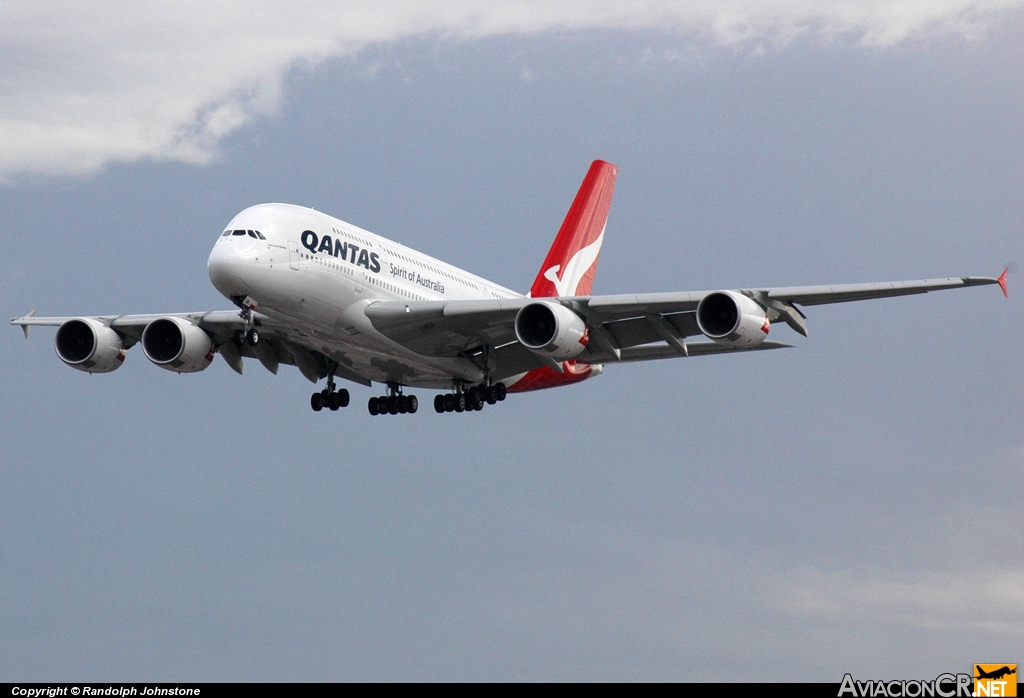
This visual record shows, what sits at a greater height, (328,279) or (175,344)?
(175,344)

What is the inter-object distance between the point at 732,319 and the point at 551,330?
5059mm

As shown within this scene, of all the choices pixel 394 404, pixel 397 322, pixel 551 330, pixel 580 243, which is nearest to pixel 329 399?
pixel 394 404

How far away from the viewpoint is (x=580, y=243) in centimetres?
4919

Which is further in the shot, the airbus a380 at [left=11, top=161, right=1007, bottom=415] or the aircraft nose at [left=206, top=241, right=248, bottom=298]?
the airbus a380 at [left=11, top=161, right=1007, bottom=415]

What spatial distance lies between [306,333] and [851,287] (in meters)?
15.3

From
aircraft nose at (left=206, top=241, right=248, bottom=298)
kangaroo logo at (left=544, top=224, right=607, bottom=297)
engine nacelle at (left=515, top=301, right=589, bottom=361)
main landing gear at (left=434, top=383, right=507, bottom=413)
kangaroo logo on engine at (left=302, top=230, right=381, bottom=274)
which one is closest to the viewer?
aircraft nose at (left=206, top=241, right=248, bottom=298)

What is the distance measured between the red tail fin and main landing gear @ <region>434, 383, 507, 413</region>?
663cm

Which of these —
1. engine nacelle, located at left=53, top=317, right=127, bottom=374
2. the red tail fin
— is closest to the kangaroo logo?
the red tail fin

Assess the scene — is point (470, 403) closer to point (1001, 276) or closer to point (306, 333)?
point (306, 333)

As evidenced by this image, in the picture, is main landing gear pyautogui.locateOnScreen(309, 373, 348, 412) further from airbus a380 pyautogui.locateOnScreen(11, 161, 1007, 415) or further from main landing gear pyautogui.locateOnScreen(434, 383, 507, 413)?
main landing gear pyautogui.locateOnScreen(434, 383, 507, 413)

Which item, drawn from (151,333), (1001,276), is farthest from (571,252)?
(1001,276)

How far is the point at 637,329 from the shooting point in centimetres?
3769

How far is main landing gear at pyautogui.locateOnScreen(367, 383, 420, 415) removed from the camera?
139ft

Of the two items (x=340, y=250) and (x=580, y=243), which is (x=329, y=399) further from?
(x=580, y=243)
